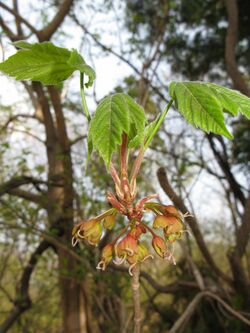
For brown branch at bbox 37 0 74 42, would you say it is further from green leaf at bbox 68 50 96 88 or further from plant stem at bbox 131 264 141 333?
plant stem at bbox 131 264 141 333

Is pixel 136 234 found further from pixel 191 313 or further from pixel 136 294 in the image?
pixel 191 313

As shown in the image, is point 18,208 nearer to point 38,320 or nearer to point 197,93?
point 38,320

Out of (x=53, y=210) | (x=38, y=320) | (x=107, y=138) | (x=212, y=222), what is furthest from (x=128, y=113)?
(x=212, y=222)

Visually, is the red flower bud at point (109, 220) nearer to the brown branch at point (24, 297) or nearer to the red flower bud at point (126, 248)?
the red flower bud at point (126, 248)

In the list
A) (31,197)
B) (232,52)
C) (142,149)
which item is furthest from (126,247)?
(31,197)

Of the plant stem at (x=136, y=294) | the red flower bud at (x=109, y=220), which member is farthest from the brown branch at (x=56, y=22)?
the plant stem at (x=136, y=294)

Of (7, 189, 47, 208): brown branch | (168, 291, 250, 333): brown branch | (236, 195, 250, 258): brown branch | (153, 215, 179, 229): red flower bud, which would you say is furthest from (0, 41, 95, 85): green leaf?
(7, 189, 47, 208): brown branch
